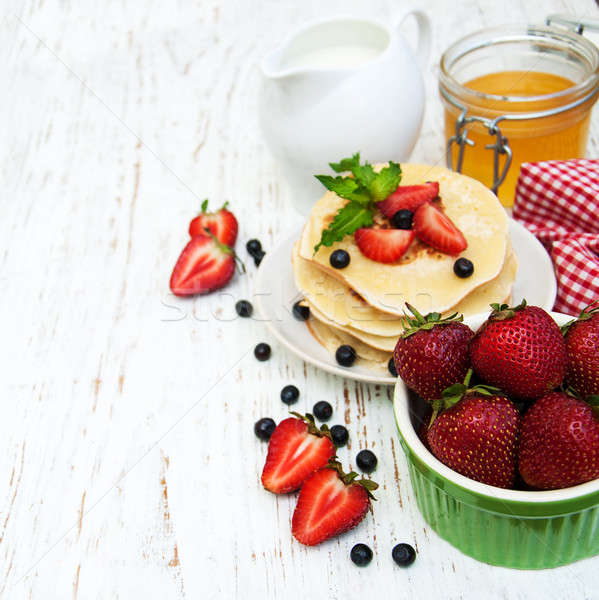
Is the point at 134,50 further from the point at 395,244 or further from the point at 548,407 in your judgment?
the point at 548,407

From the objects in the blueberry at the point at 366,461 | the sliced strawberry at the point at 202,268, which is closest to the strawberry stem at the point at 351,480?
the blueberry at the point at 366,461

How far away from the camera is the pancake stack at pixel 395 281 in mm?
1372

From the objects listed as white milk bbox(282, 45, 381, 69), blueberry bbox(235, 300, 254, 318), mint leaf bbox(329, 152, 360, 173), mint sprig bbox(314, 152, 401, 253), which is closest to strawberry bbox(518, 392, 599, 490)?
mint sprig bbox(314, 152, 401, 253)

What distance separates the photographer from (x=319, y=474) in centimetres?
120

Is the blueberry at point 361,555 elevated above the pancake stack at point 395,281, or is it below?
below

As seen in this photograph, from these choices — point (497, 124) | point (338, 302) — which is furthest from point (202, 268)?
point (497, 124)

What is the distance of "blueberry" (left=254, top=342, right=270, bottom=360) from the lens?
60.7 inches

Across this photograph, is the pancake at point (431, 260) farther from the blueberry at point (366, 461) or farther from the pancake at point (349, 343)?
the blueberry at point (366, 461)

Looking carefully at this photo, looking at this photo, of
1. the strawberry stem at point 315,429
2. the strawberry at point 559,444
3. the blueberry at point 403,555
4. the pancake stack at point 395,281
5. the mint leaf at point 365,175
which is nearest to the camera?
the strawberry at point 559,444

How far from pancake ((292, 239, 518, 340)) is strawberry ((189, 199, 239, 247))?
35cm

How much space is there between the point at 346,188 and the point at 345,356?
335 millimetres

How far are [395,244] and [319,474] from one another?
47 centimetres

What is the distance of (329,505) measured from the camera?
1181 mm

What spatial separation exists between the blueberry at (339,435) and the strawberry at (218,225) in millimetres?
619
